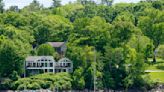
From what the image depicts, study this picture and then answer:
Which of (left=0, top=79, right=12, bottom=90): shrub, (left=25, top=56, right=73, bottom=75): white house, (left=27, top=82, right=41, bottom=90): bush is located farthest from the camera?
(left=25, top=56, right=73, bottom=75): white house

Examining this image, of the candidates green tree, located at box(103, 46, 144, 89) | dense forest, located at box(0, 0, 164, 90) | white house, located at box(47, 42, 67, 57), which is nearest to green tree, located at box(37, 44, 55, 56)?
dense forest, located at box(0, 0, 164, 90)

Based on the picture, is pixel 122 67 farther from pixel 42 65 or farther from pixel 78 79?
pixel 42 65

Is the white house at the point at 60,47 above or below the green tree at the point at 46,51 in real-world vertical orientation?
below

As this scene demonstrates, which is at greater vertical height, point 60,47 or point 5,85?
point 60,47

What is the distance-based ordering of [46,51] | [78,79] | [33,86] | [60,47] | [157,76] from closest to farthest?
[33,86] < [78,79] < [157,76] < [46,51] < [60,47]

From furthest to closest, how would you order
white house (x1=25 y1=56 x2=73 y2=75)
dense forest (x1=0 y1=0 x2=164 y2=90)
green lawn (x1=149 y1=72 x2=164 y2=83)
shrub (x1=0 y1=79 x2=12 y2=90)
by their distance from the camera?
white house (x1=25 y1=56 x2=73 y2=75)
green lawn (x1=149 y1=72 x2=164 y2=83)
dense forest (x1=0 y1=0 x2=164 y2=90)
shrub (x1=0 y1=79 x2=12 y2=90)

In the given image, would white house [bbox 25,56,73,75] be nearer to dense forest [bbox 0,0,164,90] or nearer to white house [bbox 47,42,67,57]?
dense forest [bbox 0,0,164,90]

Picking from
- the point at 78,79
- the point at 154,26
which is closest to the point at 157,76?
the point at 78,79

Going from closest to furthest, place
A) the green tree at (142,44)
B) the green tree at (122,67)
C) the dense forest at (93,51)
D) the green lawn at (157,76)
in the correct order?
the dense forest at (93,51) < the green tree at (122,67) < the green lawn at (157,76) < the green tree at (142,44)

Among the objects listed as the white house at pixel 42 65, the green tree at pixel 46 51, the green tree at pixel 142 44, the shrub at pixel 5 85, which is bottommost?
the shrub at pixel 5 85

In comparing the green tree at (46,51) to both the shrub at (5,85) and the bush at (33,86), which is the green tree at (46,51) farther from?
the bush at (33,86)

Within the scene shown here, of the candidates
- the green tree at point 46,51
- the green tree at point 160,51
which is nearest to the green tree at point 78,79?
the green tree at point 46,51

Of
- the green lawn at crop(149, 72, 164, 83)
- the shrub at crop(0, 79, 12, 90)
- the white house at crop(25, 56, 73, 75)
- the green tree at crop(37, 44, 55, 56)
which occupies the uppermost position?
the green tree at crop(37, 44, 55, 56)
